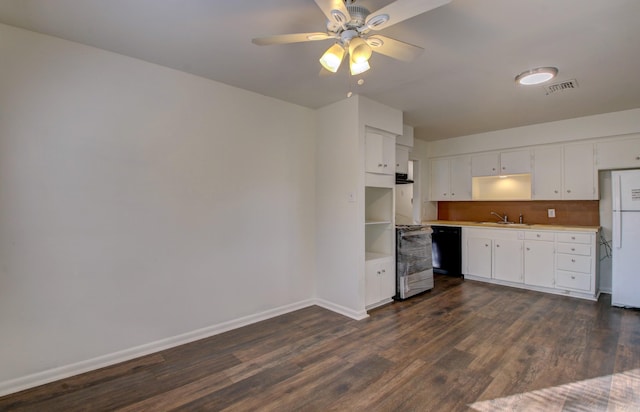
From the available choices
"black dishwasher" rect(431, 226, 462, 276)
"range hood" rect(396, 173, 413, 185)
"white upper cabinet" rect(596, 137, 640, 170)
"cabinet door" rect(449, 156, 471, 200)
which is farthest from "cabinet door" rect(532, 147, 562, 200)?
"range hood" rect(396, 173, 413, 185)

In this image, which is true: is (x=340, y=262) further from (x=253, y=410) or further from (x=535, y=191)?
(x=535, y=191)

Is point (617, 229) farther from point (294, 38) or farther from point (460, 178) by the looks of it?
point (294, 38)

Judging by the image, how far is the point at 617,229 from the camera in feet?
12.0

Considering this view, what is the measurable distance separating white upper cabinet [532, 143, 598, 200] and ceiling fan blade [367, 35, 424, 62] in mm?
3888

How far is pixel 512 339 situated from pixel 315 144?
9.66 feet

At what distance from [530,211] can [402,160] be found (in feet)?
8.08

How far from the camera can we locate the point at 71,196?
2270 mm

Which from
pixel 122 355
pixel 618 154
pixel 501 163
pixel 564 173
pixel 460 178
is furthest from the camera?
pixel 460 178

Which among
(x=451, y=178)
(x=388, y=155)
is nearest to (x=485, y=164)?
(x=451, y=178)

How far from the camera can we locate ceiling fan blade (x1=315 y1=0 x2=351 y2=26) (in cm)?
147

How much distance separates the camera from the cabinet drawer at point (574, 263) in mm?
3936

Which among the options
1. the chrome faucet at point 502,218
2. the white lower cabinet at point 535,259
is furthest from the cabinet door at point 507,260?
the chrome faucet at point 502,218

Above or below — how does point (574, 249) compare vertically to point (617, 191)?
below

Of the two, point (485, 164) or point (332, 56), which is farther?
point (485, 164)
